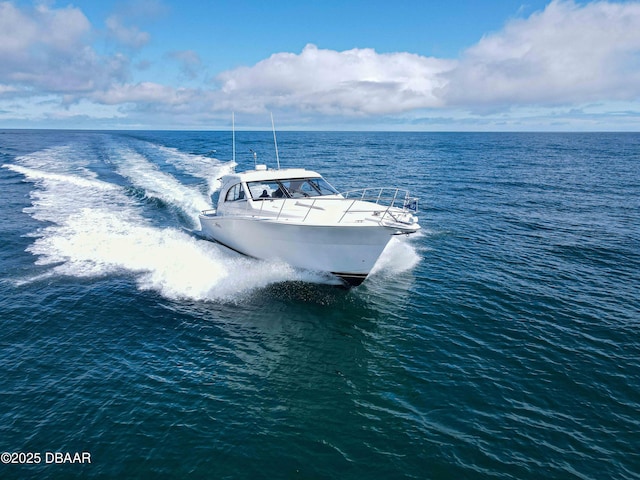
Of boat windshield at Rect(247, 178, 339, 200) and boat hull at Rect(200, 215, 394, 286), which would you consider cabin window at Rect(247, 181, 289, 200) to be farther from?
boat hull at Rect(200, 215, 394, 286)

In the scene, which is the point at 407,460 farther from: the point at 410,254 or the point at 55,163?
the point at 55,163

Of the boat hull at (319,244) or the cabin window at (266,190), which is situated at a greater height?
the cabin window at (266,190)

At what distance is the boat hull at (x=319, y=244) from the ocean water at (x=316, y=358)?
0.81 meters

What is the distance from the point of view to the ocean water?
796 cm

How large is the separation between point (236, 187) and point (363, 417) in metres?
Result: 12.1

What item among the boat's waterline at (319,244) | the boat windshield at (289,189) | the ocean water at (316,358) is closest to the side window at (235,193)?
the boat windshield at (289,189)

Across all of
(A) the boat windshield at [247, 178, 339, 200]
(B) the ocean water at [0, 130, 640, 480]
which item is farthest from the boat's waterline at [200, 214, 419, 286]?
(A) the boat windshield at [247, 178, 339, 200]

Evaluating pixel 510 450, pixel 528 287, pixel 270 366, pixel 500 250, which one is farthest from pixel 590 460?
pixel 500 250

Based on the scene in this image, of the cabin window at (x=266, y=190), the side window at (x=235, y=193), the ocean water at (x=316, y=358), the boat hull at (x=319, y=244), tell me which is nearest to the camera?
the ocean water at (x=316, y=358)

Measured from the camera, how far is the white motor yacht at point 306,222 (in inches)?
545

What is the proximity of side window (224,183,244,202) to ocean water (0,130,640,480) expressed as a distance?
257 cm

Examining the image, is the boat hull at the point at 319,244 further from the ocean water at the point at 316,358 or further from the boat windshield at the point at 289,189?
the boat windshield at the point at 289,189

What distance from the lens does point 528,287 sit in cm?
1569

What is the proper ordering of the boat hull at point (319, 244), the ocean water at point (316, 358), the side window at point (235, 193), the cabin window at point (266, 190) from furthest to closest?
the side window at point (235, 193)
the cabin window at point (266, 190)
the boat hull at point (319, 244)
the ocean water at point (316, 358)
